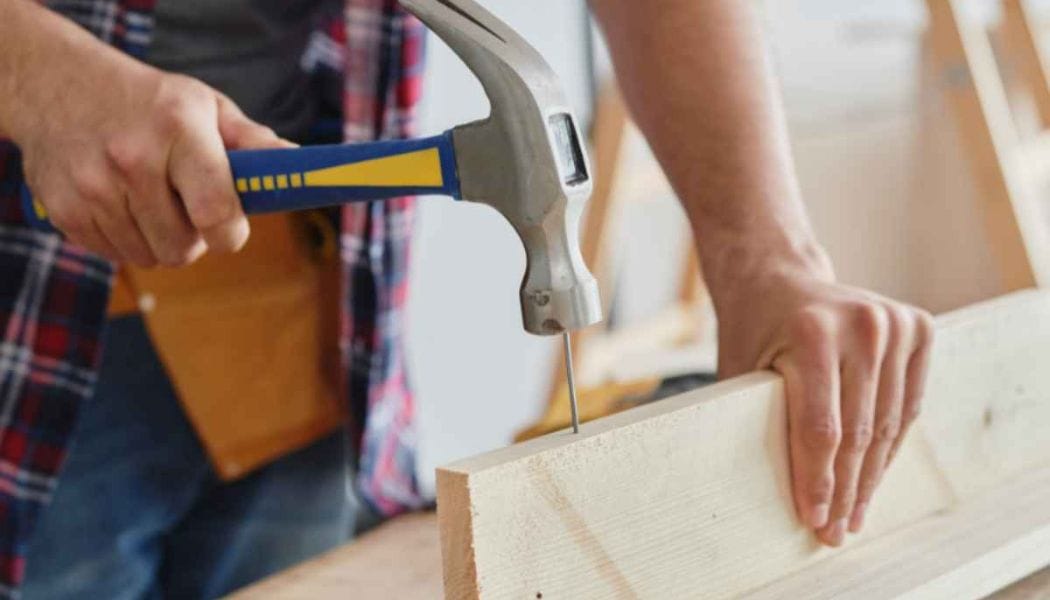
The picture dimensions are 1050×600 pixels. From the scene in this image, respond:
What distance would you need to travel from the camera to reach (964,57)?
1.71 m

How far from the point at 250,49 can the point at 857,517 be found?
615 millimetres

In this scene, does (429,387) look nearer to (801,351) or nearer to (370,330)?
(370,330)

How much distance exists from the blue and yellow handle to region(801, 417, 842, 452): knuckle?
27 cm

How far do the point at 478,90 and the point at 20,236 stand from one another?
1278 millimetres

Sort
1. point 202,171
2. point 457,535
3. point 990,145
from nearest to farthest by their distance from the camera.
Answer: point 457,535
point 202,171
point 990,145

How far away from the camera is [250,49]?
3.45 feet

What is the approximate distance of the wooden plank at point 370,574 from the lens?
0.88 m

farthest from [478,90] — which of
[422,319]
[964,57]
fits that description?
[964,57]

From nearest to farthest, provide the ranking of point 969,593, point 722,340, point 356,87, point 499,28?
1. point 499,28
2. point 969,593
3. point 722,340
4. point 356,87

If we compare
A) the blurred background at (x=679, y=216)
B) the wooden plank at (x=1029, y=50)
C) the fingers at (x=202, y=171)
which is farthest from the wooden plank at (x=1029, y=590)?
the wooden plank at (x=1029, y=50)

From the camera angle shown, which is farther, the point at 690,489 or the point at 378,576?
the point at 378,576

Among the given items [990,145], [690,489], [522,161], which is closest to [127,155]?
[522,161]

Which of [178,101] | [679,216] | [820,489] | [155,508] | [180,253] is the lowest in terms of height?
[679,216]

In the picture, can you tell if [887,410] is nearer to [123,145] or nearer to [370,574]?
[370,574]
